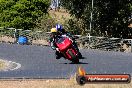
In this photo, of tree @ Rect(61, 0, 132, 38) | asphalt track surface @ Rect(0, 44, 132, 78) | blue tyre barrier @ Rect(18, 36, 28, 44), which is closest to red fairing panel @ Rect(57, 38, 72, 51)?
asphalt track surface @ Rect(0, 44, 132, 78)

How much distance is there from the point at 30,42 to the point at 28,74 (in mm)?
22789

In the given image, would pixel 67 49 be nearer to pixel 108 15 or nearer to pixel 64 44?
pixel 64 44

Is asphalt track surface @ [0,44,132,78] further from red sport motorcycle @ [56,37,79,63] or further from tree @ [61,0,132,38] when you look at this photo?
tree @ [61,0,132,38]

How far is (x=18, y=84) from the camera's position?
48.8 ft

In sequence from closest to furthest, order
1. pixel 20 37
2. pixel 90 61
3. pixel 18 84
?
pixel 18 84 → pixel 90 61 → pixel 20 37

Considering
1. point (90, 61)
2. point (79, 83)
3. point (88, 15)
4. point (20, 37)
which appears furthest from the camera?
point (88, 15)

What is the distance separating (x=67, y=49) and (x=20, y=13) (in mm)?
30375

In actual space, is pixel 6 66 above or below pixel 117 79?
below

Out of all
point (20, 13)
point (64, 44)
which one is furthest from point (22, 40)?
point (64, 44)

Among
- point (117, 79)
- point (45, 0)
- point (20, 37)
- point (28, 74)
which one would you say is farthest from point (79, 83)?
point (45, 0)

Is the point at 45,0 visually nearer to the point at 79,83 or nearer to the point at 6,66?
the point at 6,66

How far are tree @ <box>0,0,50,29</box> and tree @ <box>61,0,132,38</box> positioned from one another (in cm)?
674

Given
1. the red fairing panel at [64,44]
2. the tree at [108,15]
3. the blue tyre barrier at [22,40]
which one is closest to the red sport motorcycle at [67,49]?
the red fairing panel at [64,44]

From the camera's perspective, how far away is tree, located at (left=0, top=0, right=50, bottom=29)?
168 feet
